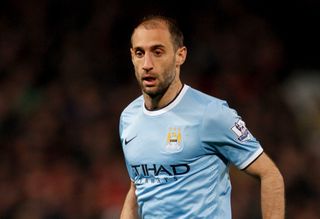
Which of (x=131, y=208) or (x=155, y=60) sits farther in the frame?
(x=131, y=208)

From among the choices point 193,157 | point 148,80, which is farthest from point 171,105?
point 193,157

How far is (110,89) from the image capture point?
31.1 ft

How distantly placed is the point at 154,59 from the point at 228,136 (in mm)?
549

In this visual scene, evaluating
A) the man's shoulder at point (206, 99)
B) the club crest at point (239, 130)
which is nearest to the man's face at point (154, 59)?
A: the man's shoulder at point (206, 99)

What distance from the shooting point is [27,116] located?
29.7ft

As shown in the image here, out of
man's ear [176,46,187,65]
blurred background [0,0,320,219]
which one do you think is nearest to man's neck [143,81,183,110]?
man's ear [176,46,187,65]

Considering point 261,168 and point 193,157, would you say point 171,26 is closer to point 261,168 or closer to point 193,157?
point 193,157

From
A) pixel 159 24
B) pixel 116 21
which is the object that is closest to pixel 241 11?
pixel 116 21

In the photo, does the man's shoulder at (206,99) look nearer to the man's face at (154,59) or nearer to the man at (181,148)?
the man at (181,148)

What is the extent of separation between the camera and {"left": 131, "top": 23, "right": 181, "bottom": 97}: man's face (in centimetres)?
413

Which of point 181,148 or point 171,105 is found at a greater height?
point 171,105

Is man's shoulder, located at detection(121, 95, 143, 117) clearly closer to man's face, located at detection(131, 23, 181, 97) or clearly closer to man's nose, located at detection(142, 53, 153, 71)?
man's face, located at detection(131, 23, 181, 97)

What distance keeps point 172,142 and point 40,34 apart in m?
6.37

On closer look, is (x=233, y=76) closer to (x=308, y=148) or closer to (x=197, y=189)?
(x=308, y=148)
